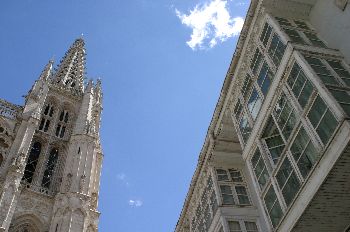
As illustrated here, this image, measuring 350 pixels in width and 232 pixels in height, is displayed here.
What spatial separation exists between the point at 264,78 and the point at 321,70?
274 cm

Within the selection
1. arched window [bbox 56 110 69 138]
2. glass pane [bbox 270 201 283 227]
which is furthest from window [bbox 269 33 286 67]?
arched window [bbox 56 110 69 138]

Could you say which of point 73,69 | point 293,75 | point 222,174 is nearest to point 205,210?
point 222,174

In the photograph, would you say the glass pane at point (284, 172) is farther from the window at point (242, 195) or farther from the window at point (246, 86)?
the window at point (246, 86)

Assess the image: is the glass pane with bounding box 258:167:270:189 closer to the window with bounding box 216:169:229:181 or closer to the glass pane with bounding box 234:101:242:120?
the glass pane with bounding box 234:101:242:120

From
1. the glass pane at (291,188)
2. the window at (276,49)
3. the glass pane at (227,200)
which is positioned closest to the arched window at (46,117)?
the glass pane at (227,200)

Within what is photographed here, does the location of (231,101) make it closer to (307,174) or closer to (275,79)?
(275,79)

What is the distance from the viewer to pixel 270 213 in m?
12.8

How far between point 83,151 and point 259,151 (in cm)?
2590

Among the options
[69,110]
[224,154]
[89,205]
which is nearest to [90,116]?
[69,110]

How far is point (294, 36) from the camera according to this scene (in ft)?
45.8

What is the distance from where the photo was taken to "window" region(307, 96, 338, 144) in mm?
10492

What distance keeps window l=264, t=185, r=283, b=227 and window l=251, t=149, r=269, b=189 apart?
0.47m

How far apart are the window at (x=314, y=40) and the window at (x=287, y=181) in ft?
12.2

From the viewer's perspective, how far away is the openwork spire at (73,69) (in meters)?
51.6
